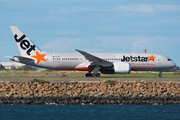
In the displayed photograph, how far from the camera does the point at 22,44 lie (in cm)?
4331

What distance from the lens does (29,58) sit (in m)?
42.0

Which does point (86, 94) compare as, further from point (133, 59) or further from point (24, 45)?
point (24, 45)

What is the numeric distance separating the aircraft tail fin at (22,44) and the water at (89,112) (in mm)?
19223

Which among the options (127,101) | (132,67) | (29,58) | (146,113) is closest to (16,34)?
(29,58)

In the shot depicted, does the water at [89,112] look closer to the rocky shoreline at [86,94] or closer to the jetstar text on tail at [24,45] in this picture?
the rocky shoreline at [86,94]

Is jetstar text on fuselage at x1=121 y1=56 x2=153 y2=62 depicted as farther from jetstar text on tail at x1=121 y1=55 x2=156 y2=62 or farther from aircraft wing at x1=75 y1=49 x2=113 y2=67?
aircraft wing at x1=75 y1=49 x2=113 y2=67

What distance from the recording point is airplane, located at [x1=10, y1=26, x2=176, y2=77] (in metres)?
41.9

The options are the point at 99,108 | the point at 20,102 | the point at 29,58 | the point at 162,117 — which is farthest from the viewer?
the point at 29,58

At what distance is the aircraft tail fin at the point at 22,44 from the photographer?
43250 millimetres

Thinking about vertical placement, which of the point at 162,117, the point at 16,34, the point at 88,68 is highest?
the point at 16,34

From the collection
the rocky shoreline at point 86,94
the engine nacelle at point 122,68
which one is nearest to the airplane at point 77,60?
the engine nacelle at point 122,68

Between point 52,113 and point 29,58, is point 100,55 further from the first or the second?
point 52,113

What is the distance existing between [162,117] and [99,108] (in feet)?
16.9

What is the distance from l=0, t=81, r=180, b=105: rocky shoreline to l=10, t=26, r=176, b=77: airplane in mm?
13047
